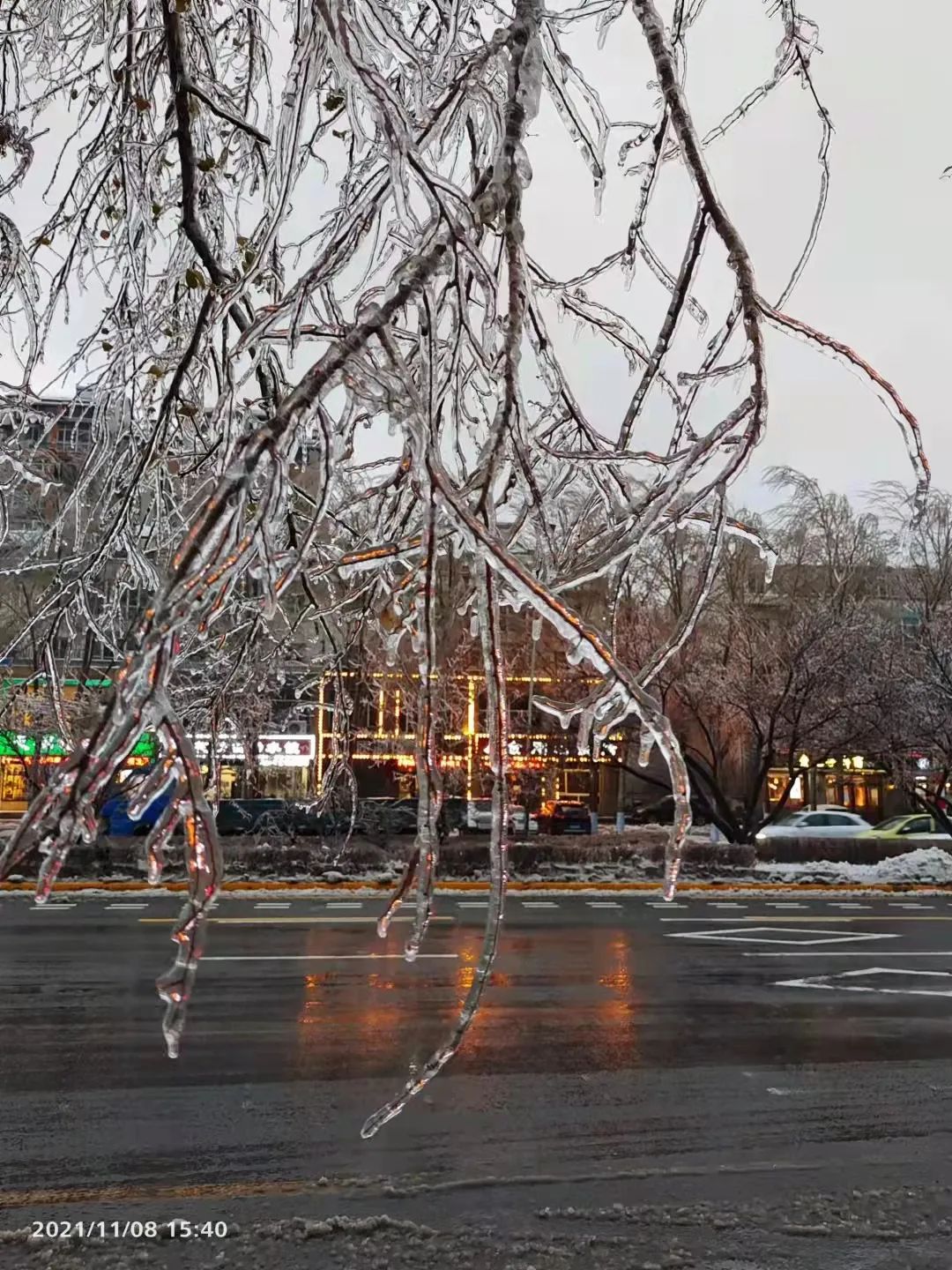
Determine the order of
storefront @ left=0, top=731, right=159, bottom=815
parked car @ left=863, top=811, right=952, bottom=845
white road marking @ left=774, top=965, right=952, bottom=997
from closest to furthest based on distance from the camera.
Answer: white road marking @ left=774, top=965, right=952, bottom=997
storefront @ left=0, top=731, right=159, bottom=815
parked car @ left=863, top=811, right=952, bottom=845

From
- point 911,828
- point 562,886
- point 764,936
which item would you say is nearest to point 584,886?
Answer: point 562,886

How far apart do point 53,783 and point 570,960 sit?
10.1 m

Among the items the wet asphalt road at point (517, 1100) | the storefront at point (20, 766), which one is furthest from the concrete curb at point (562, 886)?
the wet asphalt road at point (517, 1100)

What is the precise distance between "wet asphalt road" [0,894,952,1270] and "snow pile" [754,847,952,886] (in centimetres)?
824

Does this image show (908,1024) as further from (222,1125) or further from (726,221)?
(726,221)

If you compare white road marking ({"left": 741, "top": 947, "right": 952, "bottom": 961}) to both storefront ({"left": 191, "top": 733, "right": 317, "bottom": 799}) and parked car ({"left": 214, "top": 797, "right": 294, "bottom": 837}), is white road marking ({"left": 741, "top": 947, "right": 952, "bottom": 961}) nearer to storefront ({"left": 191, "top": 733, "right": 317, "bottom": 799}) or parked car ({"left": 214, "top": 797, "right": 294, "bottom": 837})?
storefront ({"left": 191, "top": 733, "right": 317, "bottom": 799})

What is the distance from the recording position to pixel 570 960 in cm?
1054

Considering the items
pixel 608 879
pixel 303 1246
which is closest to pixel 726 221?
pixel 303 1246

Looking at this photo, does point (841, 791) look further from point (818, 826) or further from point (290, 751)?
point (290, 751)

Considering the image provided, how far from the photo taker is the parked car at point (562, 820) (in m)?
26.5

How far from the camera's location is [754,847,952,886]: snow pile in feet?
63.1

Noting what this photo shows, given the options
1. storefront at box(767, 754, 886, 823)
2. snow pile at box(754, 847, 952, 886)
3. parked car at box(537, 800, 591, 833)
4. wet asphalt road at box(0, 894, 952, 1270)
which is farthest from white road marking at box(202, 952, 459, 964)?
storefront at box(767, 754, 886, 823)

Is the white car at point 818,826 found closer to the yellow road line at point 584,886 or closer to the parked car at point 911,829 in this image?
the parked car at point 911,829

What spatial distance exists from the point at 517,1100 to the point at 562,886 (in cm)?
1196
